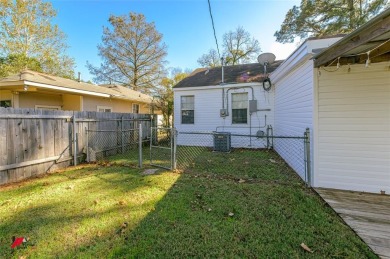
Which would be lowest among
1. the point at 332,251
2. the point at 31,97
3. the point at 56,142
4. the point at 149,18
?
the point at 332,251

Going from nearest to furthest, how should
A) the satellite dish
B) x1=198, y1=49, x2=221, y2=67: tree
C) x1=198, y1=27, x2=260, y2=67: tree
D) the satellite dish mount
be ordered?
the satellite dish mount → the satellite dish → x1=198, y1=27, x2=260, y2=67: tree → x1=198, y1=49, x2=221, y2=67: tree

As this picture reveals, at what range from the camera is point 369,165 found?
144 inches

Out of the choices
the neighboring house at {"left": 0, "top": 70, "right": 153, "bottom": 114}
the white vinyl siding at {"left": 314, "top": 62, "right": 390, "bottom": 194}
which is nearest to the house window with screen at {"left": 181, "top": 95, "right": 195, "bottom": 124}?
the neighboring house at {"left": 0, "top": 70, "right": 153, "bottom": 114}

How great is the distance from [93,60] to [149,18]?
25.8 feet

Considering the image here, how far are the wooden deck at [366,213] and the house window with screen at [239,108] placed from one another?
5560 millimetres

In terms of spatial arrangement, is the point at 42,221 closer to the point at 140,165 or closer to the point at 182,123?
the point at 140,165

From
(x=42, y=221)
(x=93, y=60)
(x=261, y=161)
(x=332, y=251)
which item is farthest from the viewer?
(x=93, y=60)

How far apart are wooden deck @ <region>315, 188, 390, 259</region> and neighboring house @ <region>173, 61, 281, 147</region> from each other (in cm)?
534

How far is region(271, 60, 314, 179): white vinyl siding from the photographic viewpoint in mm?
4180

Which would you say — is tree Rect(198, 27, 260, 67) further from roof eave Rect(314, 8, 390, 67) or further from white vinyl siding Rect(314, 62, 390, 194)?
roof eave Rect(314, 8, 390, 67)

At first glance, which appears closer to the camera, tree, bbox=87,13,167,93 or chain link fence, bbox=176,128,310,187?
chain link fence, bbox=176,128,310,187

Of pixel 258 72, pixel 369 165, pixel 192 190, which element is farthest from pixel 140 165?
pixel 258 72

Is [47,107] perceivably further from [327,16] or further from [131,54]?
[327,16]

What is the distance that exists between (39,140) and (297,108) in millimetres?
6780
